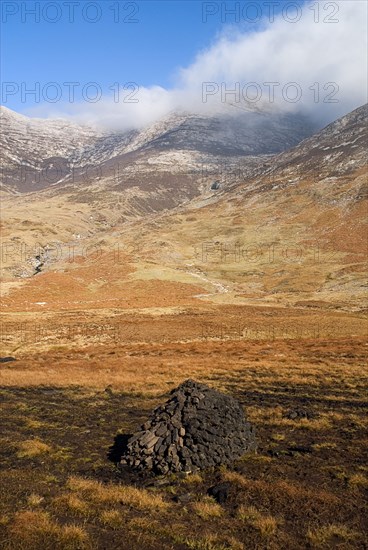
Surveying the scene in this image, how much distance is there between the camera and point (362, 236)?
138 meters

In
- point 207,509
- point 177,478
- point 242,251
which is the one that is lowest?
point 177,478

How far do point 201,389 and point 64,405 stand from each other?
467 inches

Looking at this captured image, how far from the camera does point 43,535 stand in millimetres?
12492

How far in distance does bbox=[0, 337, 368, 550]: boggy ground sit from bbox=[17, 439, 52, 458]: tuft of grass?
0.31ft

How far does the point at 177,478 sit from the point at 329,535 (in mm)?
6730

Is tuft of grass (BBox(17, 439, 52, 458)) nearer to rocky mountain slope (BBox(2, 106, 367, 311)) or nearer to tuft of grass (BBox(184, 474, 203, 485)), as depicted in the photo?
tuft of grass (BBox(184, 474, 203, 485))

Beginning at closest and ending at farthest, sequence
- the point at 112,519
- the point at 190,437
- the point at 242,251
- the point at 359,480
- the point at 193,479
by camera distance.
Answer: the point at 112,519 → the point at 359,480 → the point at 193,479 → the point at 190,437 → the point at 242,251

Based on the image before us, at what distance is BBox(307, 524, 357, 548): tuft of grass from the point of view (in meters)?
12.6

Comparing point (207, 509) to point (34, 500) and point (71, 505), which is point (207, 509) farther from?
point (34, 500)

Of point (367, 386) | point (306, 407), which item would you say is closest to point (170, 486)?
point (306, 407)

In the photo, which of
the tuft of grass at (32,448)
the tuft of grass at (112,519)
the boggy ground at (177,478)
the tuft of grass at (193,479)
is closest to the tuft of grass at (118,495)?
the boggy ground at (177,478)

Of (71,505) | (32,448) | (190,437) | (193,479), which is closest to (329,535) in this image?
(193,479)

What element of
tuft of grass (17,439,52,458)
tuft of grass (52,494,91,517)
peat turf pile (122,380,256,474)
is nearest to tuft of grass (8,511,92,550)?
tuft of grass (52,494,91,517)

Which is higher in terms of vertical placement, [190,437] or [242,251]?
[242,251]
